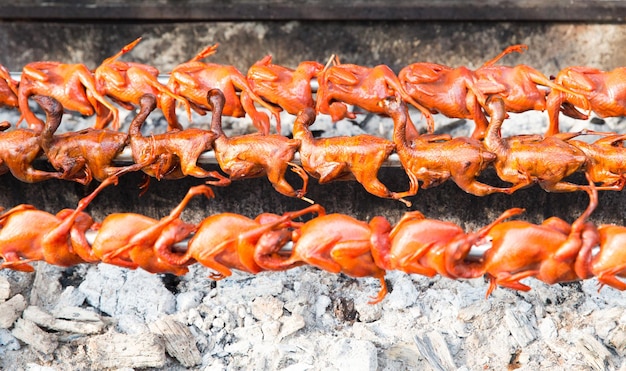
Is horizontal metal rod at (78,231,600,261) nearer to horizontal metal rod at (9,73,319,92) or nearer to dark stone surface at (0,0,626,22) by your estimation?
horizontal metal rod at (9,73,319,92)

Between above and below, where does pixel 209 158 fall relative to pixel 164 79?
below

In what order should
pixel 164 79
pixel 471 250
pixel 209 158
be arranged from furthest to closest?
pixel 164 79
pixel 209 158
pixel 471 250

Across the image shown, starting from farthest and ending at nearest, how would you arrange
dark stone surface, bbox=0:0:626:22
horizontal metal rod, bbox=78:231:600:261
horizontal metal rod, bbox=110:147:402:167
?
dark stone surface, bbox=0:0:626:22 → horizontal metal rod, bbox=110:147:402:167 → horizontal metal rod, bbox=78:231:600:261

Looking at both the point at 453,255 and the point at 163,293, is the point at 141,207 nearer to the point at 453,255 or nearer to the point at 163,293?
the point at 163,293

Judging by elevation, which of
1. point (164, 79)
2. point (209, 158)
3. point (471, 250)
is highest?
point (164, 79)

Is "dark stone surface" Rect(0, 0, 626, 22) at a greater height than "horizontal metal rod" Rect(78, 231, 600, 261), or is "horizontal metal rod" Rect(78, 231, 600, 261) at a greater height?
"dark stone surface" Rect(0, 0, 626, 22)

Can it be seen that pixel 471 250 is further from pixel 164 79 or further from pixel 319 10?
pixel 319 10

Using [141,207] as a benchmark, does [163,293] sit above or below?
below

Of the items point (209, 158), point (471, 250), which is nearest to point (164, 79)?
point (209, 158)

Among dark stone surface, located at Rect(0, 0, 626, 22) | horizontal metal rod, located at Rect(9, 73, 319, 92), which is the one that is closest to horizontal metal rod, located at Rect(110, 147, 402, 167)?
horizontal metal rod, located at Rect(9, 73, 319, 92)

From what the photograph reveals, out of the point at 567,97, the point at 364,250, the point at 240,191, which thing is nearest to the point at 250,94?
the point at 240,191

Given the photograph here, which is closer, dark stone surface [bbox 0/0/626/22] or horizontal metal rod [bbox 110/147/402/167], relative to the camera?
horizontal metal rod [bbox 110/147/402/167]
